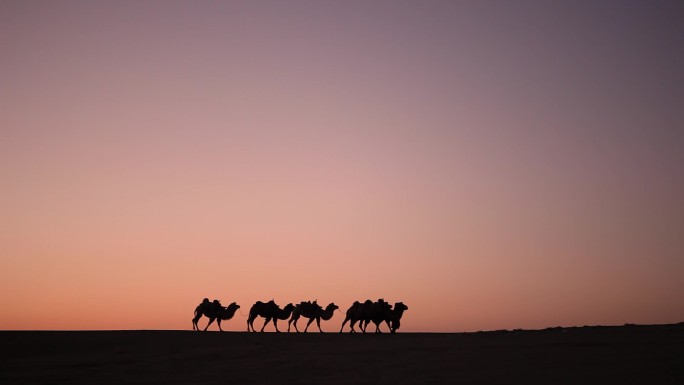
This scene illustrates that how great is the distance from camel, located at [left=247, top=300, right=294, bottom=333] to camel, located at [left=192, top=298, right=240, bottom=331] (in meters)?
0.96

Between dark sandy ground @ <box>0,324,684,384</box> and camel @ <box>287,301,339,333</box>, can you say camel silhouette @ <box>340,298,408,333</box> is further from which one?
dark sandy ground @ <box>0,324,684,384</box>

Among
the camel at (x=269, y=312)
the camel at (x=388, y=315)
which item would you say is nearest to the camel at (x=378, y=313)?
the camel at (x=388, y=315)

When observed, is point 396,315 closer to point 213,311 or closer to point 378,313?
point 378,313

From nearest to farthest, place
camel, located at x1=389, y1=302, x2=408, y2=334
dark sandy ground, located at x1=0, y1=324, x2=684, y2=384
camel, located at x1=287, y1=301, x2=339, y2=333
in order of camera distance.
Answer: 1. dark sandy ground, located at x1=0, y1=324, x2=684, y2=384
2. camel, located at x1=389, y1=302, x2=408, y2=334
3. camel, located at x1=287, y1=301, x2=339, y2=333

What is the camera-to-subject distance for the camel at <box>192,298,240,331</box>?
32.2 meters

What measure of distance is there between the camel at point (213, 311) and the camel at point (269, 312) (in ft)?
3.15

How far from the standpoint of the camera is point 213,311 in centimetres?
3222

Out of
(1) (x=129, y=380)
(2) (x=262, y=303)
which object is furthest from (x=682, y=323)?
(2) (x=262, y=303)

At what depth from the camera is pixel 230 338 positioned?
2277 cm

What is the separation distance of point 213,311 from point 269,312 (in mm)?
A: 2640

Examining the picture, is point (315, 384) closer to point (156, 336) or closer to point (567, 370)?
point (567, 370)

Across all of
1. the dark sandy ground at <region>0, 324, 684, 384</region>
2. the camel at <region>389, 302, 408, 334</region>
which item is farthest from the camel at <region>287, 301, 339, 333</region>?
the dark sandy ground at <region>0, 324, 684, 384</region>

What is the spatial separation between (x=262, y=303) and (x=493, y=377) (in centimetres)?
2149

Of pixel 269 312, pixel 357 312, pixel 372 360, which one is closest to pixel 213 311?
pixel 269 312
